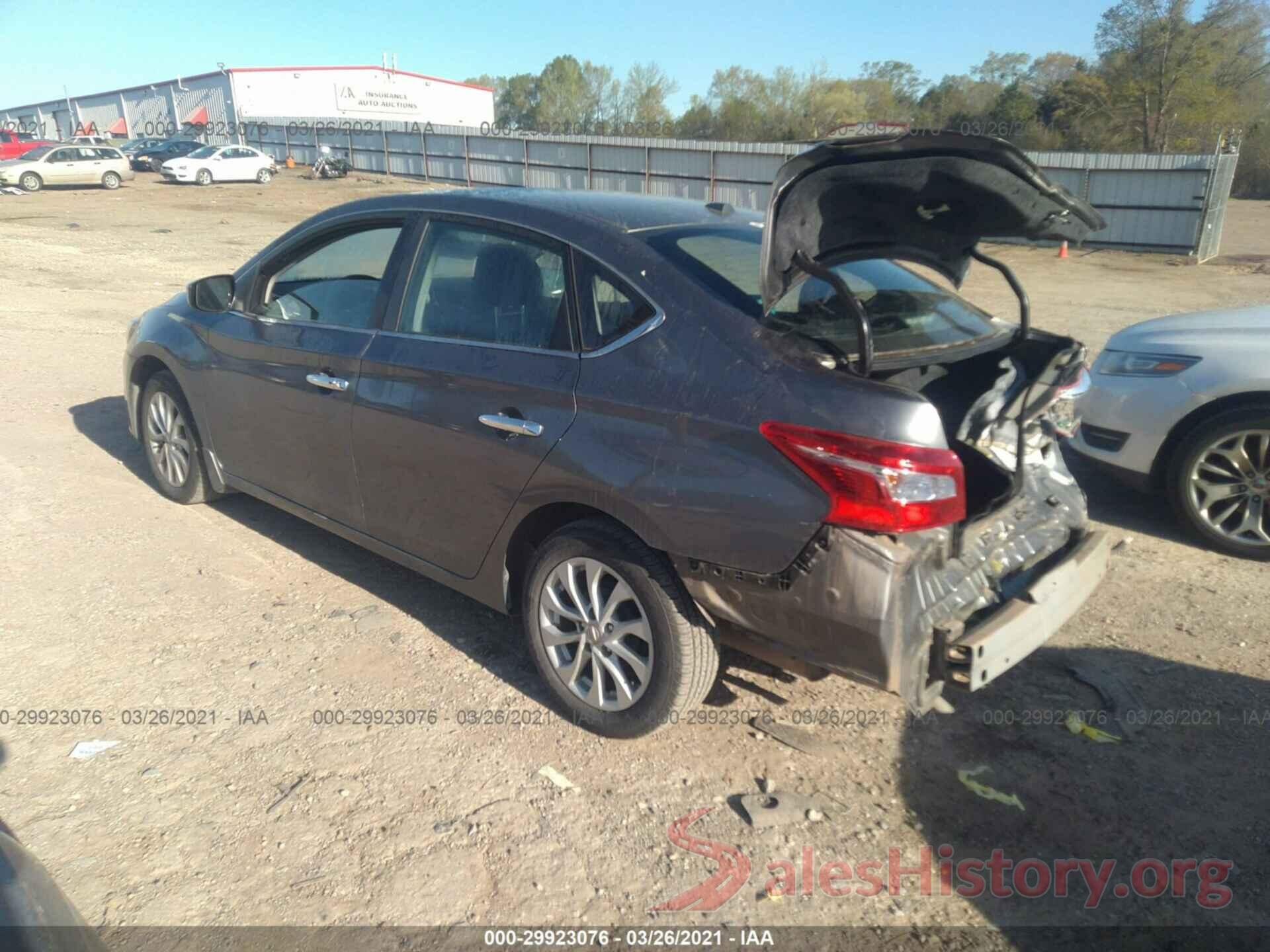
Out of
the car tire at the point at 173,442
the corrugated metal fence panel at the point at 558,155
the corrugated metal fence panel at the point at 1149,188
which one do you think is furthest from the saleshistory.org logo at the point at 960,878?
the corrugated metal fence panel at the point at 558,155

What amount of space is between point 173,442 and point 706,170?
77.9ft

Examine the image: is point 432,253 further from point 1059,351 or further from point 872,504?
point 1059,351

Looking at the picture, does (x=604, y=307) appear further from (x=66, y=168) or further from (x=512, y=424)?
(x=66, y=168)

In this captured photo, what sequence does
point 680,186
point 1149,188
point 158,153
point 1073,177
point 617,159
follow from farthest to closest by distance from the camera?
point 158,153 < point 617,159 < point 680,186 < point 1073,177 < point 1149,188

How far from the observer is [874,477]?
2.66 m

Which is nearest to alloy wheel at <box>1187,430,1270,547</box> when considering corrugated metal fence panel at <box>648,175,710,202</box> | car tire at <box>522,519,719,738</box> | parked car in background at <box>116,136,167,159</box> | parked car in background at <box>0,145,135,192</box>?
car tire at <box>522,519,719,738</box>

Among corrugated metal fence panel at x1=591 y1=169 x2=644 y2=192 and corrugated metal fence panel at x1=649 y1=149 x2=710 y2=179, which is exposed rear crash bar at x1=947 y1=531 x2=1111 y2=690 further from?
corrugated metal fence panel at x1=591 y1=169 x2=644 y2=192

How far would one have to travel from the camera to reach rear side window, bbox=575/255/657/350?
10.4 feet

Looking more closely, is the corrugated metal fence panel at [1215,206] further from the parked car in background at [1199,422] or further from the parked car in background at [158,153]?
the parked car in background at [158,153]

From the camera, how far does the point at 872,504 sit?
2668 millimetres

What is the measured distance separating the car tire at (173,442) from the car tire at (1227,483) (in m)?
5.17

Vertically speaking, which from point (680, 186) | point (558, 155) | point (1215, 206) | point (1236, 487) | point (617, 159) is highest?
point (1236, 487)

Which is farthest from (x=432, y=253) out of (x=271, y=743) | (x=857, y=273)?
(x=271, y=743)

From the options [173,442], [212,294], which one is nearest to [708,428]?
[212,294]
